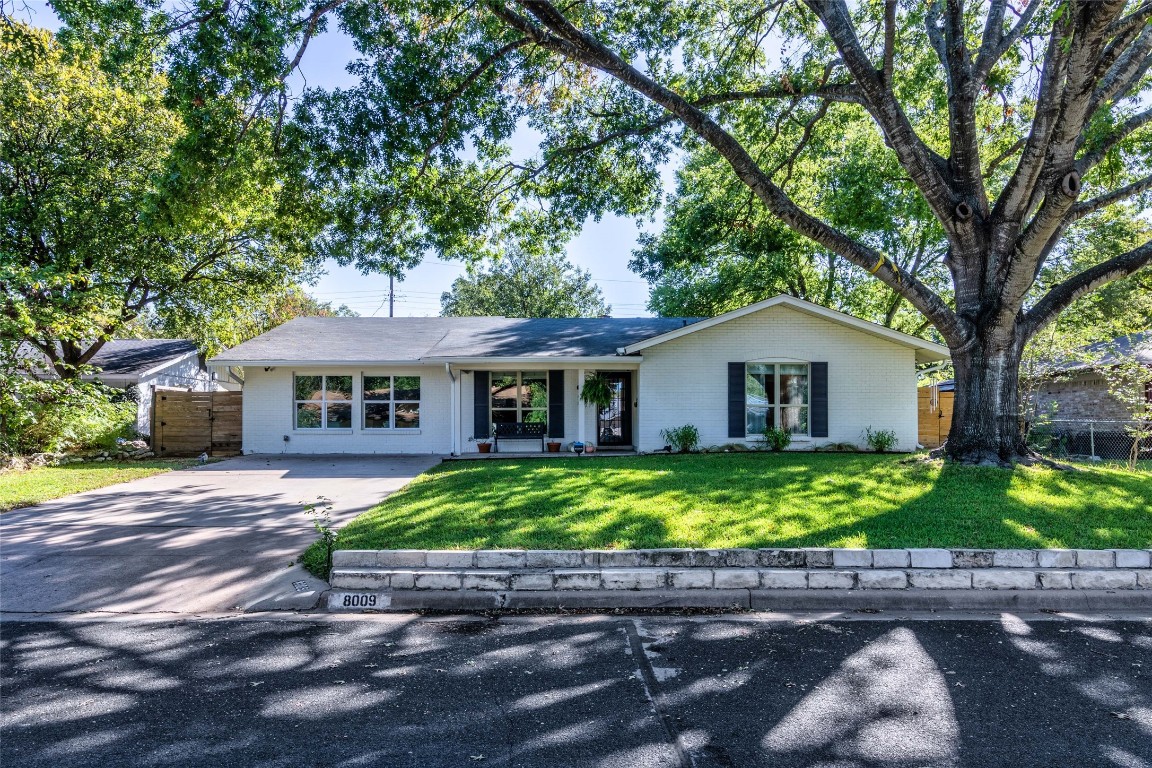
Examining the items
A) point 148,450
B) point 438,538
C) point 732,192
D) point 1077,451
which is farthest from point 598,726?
point 1077,451

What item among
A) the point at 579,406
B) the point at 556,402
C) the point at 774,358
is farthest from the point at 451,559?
the point at 774,358

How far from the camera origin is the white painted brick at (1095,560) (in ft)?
17.4

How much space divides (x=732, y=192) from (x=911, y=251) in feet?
43.7

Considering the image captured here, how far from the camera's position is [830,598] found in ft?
16.2

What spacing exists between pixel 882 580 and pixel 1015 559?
1303 mm

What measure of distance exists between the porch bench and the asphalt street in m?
10.2

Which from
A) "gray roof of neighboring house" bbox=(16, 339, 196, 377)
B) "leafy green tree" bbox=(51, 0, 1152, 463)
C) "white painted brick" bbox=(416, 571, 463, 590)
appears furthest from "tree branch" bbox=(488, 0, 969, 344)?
"gray roof of neighboring house" bbox=(16, 339, 196, 377)

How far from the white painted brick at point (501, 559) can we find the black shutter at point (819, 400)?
11127mm

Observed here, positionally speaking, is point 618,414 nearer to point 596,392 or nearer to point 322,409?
point 596,392

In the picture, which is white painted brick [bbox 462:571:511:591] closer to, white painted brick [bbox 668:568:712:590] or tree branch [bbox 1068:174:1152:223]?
white painted brick [bbox 668:568:712:590]

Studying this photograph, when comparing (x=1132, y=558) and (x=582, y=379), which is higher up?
(x=582, y=379)

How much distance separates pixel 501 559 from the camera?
540 cm

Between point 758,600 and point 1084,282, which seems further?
point 1084,282

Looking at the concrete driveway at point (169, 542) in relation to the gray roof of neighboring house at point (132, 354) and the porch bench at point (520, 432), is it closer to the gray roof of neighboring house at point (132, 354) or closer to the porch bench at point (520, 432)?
the porch bench at point (520, 432)
